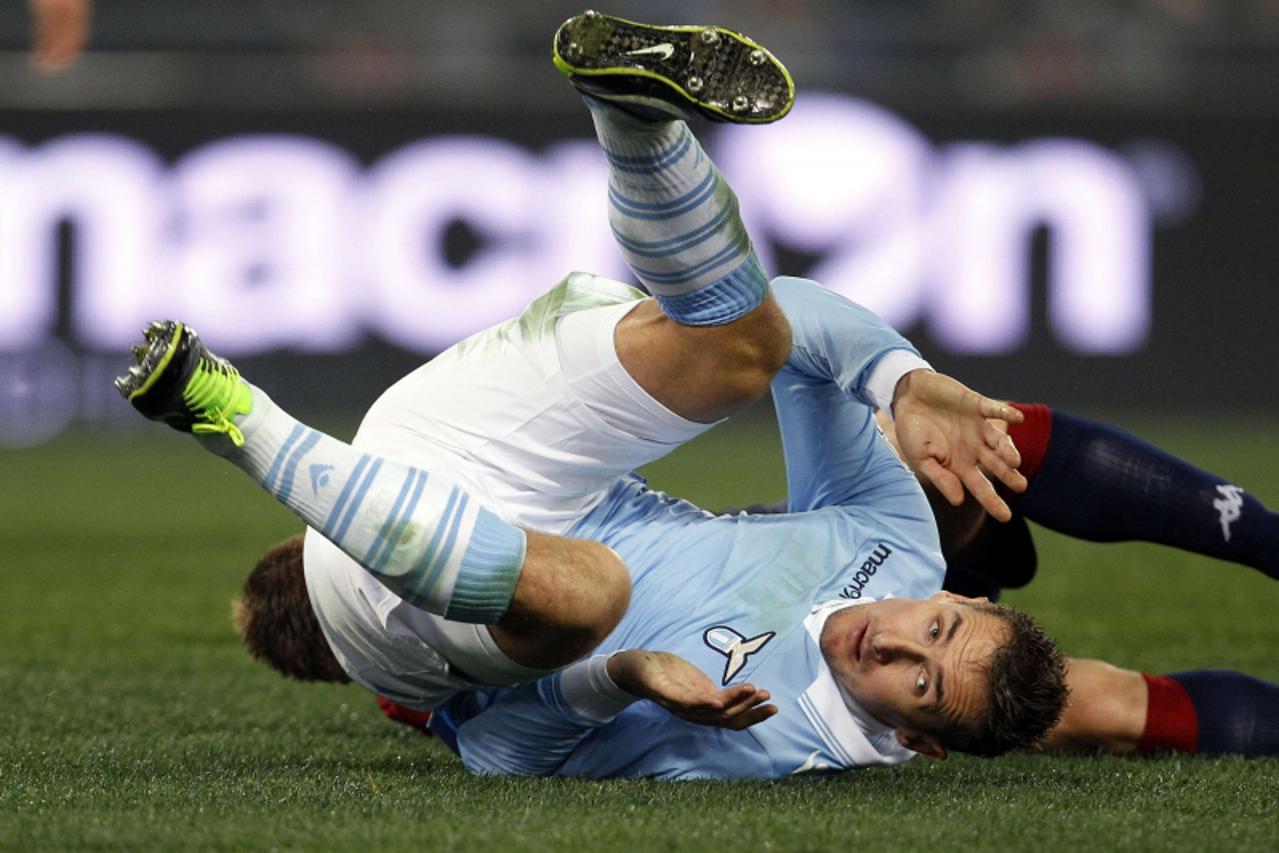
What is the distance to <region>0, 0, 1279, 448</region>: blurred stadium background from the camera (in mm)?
8555

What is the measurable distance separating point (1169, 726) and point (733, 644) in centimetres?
73

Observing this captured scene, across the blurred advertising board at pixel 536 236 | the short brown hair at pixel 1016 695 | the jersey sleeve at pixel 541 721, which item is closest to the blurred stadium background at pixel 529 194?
the blurred advertising board at pixel 536 236

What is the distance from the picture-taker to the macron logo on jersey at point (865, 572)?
2.57 meters

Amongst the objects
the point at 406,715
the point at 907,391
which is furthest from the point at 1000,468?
the point at 406,715

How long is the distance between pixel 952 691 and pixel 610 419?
578 mm

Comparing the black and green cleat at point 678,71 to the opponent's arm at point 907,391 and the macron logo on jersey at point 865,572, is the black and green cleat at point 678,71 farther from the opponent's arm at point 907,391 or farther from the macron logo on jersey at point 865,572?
the macron logo on jersey at point 865,572

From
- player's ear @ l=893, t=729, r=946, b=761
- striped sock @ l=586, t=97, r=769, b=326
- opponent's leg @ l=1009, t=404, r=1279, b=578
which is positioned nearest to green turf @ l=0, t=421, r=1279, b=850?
player's ear @ l=893, t=729, r=946, b=761

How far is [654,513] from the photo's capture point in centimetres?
272

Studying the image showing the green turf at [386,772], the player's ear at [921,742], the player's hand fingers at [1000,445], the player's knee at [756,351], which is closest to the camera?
the green turf at [386,772]

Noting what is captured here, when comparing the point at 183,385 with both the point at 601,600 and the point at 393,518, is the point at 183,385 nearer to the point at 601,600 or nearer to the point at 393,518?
the point at 393,518

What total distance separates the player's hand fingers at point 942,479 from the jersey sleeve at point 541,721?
1.56 feet

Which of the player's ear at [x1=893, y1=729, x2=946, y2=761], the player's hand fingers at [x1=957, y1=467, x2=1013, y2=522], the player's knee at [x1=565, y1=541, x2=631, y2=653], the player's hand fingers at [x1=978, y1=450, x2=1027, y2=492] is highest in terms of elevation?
the player's hand fingers at [x1=978, y1=450, x2=1027, y2=492]

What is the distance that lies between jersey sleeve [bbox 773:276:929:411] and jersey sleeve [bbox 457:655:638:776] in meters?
0.51

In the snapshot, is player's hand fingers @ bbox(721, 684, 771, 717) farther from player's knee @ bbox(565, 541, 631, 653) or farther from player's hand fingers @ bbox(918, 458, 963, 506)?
player's hand fingers @ bbox(918, 458, 963, 506)
